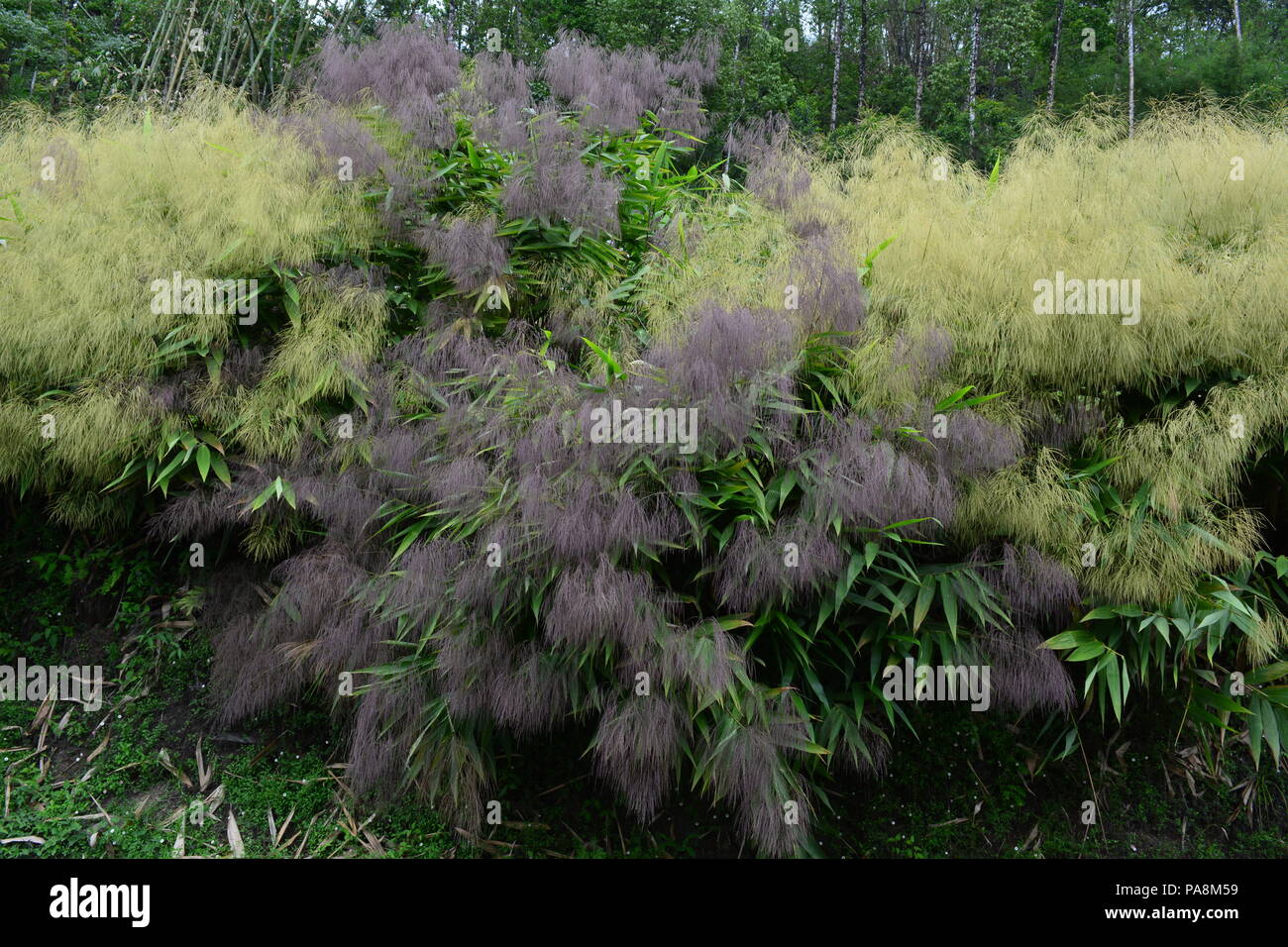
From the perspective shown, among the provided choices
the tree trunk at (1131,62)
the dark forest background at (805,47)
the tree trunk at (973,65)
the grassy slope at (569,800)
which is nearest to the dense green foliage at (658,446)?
the grassy slope at (569,800)

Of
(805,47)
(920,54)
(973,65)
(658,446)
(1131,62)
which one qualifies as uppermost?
(805,47)

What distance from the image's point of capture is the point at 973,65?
12.8 meters

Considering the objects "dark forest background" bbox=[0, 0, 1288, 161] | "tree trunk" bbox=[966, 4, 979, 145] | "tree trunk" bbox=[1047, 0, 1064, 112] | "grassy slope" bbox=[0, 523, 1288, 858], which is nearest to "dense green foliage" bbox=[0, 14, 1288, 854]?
"grassy slope" bbox=[0, 523, 1288, 858]

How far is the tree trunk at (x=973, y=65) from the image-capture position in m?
12.6

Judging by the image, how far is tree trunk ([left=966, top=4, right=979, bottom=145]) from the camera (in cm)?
1256

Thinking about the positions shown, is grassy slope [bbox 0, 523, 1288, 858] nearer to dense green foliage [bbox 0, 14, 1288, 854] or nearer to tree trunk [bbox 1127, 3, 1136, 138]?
dense green foliage [bbox 0, 14, 1288, 854]

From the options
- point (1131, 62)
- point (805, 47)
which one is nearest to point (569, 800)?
point (1131, 62)

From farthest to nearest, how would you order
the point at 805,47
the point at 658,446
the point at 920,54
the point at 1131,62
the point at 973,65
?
1. the point at 805,47
2. the point at 920,54
3. the point at 973,65
4. the point at 1131,62
5. the point at 658,446

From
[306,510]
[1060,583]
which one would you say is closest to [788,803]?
[1060,583]

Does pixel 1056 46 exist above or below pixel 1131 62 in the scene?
above

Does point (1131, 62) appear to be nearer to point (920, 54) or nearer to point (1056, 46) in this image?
point (1056, 46)

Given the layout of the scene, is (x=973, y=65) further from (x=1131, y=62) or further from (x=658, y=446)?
(x=658, y=446)

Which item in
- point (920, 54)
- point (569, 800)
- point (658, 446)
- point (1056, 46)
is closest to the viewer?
point (658, 446)

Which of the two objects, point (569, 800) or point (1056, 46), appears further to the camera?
point (1056, 46)
